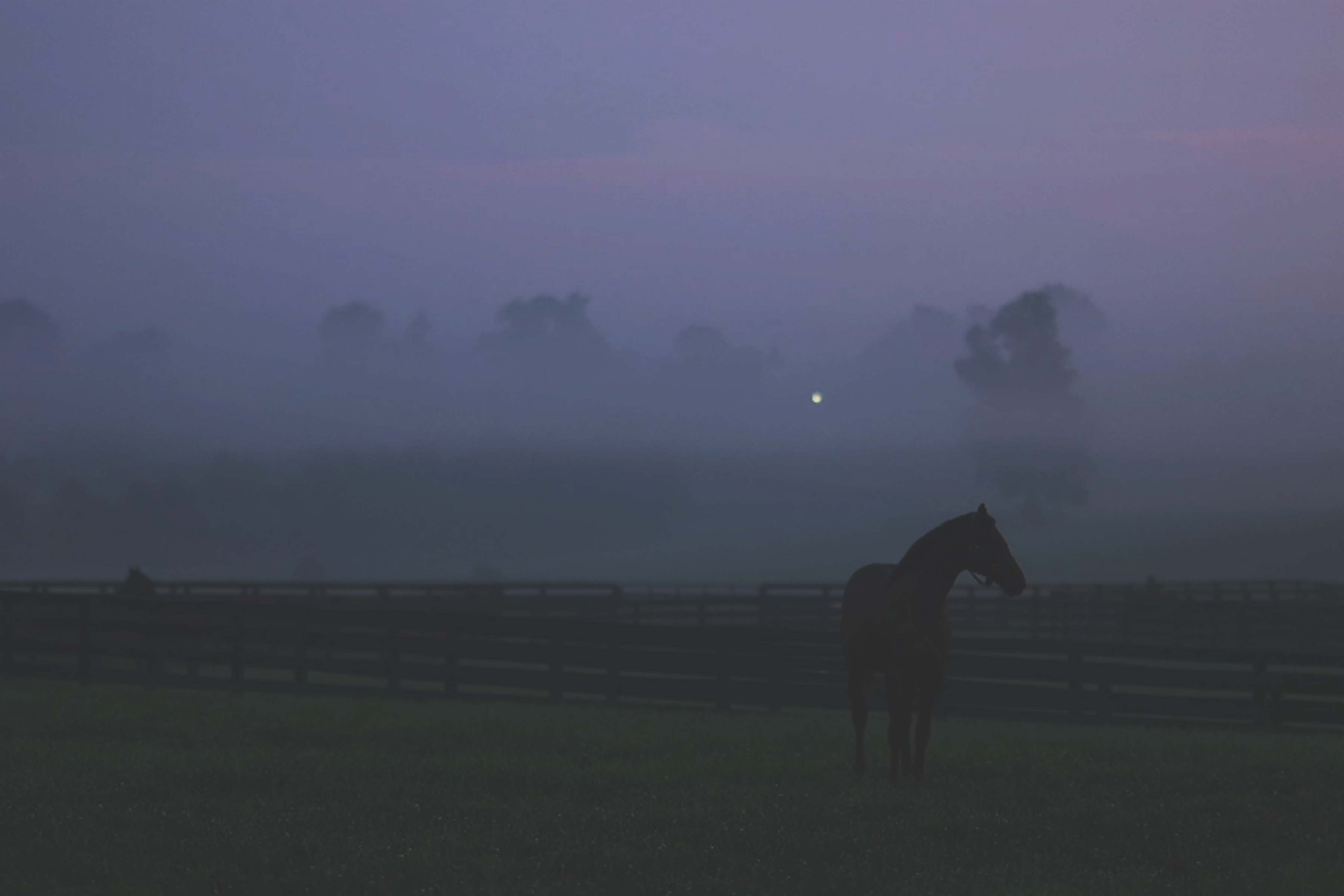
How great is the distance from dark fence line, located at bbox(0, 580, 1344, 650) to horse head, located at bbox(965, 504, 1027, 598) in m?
21.5

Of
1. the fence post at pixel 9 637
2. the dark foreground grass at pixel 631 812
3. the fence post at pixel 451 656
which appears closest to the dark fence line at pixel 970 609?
the fence post at pixel 9 637

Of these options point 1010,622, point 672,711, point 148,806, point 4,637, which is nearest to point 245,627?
point 4,637

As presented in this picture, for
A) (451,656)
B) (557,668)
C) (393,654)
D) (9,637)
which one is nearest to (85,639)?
(9,637)

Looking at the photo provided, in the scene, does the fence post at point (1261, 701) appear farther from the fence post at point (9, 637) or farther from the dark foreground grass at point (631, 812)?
the fence post at point (9, 637)

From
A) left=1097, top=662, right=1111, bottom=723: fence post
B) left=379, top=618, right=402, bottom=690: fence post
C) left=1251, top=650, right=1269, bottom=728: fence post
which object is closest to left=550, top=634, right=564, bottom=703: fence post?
left=379, top=618, right=402, bottom=690: fence post

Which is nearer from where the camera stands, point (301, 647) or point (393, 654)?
point (301, 647)

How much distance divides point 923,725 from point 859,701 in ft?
2.74

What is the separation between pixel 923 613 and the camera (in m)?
11.6

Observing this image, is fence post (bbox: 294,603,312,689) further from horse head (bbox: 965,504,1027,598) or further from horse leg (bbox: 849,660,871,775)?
horse head (bbox: 965,504,1027,598)

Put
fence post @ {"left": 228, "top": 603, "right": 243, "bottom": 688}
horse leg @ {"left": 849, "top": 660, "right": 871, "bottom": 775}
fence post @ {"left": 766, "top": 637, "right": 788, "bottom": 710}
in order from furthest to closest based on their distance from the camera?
fence post @ {"left": 228, "top": 603, "right": 243, "bottom": 688} < fence post @ {"left": 766, "top": 637, "right": 788, "bottom": 710} < horse leg @ {"left": 849, "top": 660, "right": 871, "bottom": 775}

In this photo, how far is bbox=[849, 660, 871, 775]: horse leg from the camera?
12.3 metres

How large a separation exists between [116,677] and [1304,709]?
18.4m

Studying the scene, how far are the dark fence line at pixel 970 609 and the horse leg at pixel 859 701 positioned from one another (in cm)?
2048

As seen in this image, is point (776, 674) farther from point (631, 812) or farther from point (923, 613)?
point (631, 812)
